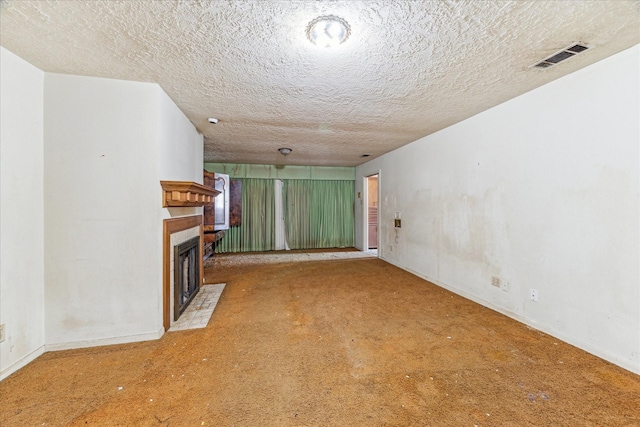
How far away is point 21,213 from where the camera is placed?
1795mm

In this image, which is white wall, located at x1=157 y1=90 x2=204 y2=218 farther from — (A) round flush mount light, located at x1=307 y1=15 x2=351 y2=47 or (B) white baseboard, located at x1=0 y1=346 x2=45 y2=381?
(A) round flush mount light, located at x1=307 y1=15 x2=351 y2=47

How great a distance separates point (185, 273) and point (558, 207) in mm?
3693

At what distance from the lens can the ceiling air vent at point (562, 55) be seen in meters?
1.67

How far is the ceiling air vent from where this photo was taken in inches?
65.7

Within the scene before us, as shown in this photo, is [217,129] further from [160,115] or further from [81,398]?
[81,398]

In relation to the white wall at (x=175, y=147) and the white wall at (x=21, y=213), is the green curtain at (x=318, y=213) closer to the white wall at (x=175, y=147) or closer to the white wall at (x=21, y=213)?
the white wall at (x=175, y=147)

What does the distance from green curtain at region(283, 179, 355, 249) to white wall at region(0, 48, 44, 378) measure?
4.85 meters

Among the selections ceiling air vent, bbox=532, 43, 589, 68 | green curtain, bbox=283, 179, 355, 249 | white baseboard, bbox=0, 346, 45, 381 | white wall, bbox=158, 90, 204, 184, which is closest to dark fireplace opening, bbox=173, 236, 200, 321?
white wall, bbox=158, 90, 204, 184

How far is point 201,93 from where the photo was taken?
2.36 m

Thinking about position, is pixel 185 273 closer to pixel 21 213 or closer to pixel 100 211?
pixel 100 211

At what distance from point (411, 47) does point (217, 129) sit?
269cm

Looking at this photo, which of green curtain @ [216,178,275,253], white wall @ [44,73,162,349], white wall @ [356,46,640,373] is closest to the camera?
white wall @ [356,46,640,373]

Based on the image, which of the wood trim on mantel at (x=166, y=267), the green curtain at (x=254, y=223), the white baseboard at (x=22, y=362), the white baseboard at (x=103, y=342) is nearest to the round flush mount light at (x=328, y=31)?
the wood trim on mantel at (x=166, y=267)

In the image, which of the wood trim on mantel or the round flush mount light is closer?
the round flush mount light
